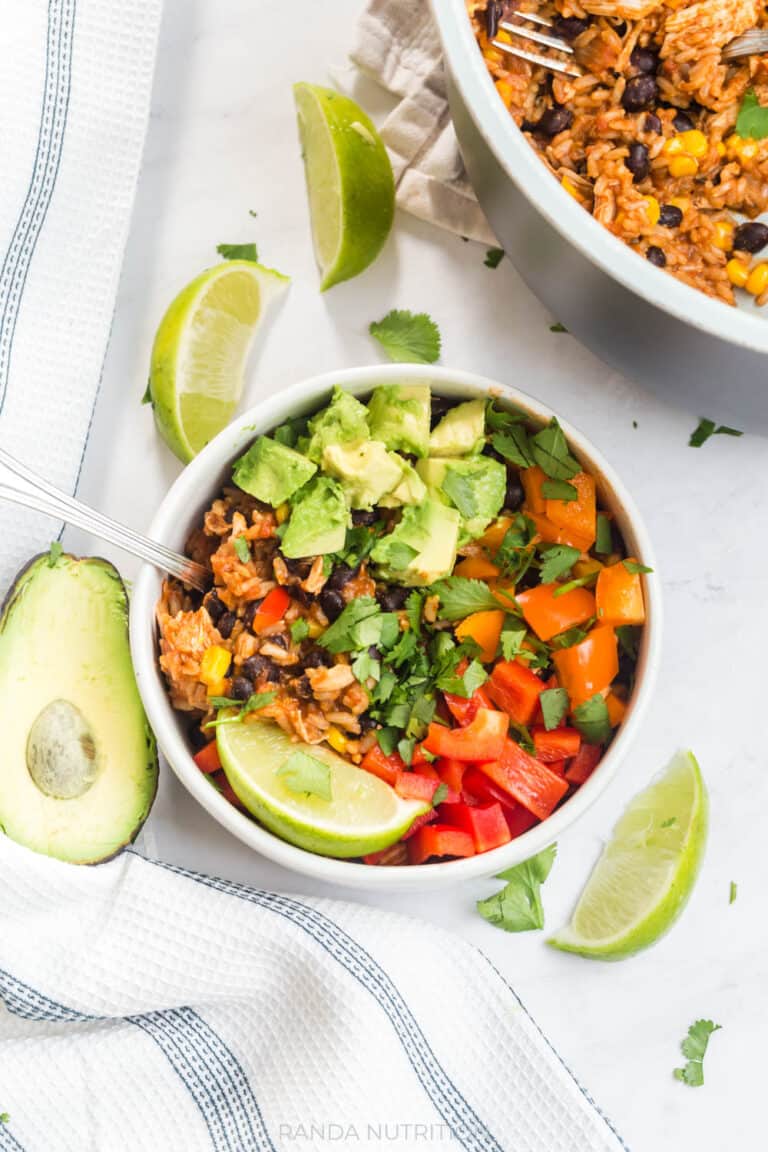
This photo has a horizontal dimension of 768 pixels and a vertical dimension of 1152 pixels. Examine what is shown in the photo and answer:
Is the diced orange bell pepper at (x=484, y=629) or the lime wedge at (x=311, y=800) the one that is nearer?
the lime wedge at (x=311, y=800)

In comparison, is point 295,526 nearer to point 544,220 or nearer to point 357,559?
point 357,559

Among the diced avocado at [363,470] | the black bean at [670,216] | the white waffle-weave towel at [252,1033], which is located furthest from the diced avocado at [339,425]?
the white waffle-weave towel at [252,1033]

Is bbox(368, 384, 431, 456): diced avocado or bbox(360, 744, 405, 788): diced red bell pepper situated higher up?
bbox(368, 384, 431, 456): diced avocado

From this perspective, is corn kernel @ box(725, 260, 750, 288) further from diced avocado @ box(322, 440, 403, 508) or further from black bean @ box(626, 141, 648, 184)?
diced avocado @ box(322, 440, 403, 508)

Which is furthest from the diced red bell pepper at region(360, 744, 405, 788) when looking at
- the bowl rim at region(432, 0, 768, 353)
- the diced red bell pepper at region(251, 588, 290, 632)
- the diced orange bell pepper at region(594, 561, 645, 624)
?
the bowl rim at region(432, 0, 768, 353)

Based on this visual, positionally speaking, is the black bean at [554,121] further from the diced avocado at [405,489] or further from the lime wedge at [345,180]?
the diced avocado at [405,489]

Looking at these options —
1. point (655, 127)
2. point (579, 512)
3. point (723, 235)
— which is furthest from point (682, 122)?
point (579, 512)
